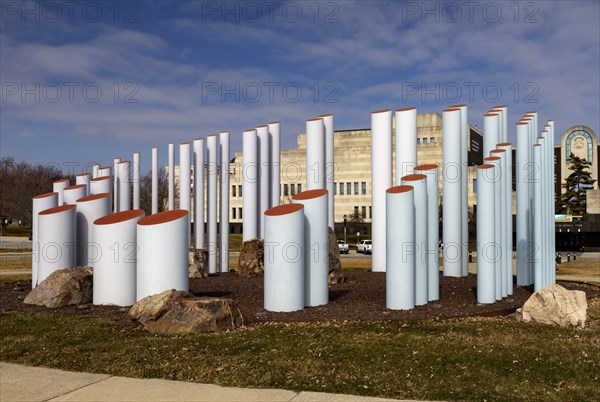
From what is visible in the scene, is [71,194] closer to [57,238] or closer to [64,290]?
[57,238]

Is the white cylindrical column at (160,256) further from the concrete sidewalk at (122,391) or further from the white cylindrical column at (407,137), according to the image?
the white cylindrical column at (407,137)

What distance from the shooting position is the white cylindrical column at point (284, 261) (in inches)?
450

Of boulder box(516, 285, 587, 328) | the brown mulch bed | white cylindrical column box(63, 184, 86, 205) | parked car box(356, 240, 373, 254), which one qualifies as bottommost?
parked car box(356, 240, 373, 254)

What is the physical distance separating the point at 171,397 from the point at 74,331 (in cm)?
422

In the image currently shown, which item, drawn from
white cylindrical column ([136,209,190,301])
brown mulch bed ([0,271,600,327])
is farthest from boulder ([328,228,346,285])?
white cylindrical column ([136,209,190,301])

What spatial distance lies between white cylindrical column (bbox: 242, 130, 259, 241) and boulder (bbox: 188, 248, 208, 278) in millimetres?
1990

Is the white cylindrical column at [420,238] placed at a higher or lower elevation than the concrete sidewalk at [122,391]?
higher

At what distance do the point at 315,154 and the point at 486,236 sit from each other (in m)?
7.84

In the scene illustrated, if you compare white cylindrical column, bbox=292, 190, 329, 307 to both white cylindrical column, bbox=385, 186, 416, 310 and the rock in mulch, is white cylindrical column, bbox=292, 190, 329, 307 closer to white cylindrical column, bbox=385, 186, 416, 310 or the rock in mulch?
white cylindrical column, bbox=385, 186, 416, 310

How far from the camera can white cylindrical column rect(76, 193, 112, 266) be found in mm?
15117

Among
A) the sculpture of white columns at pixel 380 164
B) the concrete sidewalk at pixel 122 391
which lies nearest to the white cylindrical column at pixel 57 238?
the concrete sidewalk at pixel 122 391

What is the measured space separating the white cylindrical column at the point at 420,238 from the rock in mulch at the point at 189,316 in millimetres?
4239

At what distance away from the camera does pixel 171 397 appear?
611cm

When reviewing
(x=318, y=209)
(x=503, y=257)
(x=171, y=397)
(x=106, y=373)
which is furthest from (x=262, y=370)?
(x=503, y=257)
